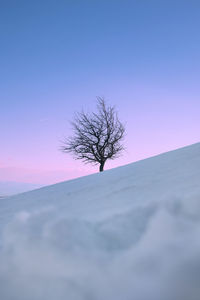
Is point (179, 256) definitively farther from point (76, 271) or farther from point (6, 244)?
point (6, 244)

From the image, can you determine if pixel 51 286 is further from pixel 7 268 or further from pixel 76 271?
pixel 7 268

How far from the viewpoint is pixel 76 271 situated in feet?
2.80

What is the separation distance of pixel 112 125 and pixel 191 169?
13.0 metres

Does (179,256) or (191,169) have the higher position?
(191,169)

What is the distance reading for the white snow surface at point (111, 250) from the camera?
2.47ft

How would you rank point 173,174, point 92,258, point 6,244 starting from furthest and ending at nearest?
1. point 173,174
2. point 6,244
3. point 92,258

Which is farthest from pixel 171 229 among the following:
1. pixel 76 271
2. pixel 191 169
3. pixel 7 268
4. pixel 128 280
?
pixel 191 169

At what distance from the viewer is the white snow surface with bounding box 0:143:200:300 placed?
0.75 metres

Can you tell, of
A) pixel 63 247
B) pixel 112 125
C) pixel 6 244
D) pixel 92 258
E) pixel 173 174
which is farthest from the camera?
pixel 112 125

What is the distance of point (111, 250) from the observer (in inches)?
36.9

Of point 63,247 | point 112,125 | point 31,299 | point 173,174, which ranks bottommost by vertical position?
point 31,299

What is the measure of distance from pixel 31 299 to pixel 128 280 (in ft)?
1.13

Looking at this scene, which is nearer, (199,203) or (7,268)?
(7,268)

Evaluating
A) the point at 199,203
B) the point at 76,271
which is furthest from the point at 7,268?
the point at 199,203
